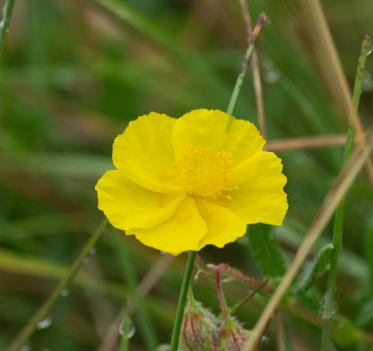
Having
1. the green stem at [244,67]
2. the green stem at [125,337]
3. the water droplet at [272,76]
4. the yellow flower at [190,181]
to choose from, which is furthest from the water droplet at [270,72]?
the green stem at [125,337]

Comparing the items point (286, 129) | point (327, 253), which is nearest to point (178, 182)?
point (327, 253)

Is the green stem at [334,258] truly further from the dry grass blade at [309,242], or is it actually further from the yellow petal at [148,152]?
the yellow petal at [148,152]

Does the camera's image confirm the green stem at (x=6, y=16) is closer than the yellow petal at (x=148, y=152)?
No

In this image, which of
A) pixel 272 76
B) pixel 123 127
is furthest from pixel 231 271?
pixel 123 127

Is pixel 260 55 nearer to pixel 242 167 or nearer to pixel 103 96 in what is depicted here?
pixel 103 96

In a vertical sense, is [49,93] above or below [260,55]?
below

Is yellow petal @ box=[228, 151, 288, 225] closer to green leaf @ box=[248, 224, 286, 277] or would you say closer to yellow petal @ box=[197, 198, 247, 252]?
yellow petal @ box=[197, 198, 247, 252]
